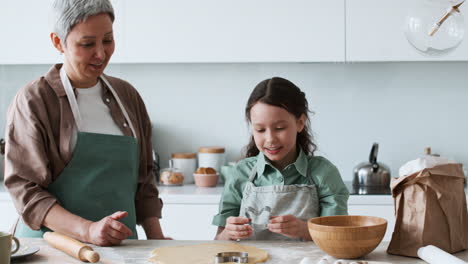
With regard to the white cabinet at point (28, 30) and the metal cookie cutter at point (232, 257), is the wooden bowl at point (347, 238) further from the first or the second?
the white cabinet at point (28, 30)

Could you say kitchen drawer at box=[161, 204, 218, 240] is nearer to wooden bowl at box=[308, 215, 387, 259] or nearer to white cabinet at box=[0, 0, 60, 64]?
white cabinet at box=[0, 0, 60, 64]

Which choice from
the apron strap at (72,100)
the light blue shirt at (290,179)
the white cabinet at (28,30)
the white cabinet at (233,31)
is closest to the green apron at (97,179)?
the apron strap at (72,100)

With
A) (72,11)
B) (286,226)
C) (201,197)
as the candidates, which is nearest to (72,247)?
(286,226)

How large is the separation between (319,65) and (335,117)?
294mm

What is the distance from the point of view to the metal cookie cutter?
1.38 meters

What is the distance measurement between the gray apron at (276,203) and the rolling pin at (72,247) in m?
0.51

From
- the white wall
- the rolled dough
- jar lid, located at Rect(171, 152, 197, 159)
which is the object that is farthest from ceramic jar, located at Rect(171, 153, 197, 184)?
the rolled dough

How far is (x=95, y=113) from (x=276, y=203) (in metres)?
0.56

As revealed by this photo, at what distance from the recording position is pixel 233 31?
3.05m

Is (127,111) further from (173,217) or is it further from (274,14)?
(274,14)

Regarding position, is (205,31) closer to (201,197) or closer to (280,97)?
(201,197)

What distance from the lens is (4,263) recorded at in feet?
3.96

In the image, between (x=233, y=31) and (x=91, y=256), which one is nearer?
(x=91, y=256)

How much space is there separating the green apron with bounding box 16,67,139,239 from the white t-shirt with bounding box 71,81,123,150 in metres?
0.03
